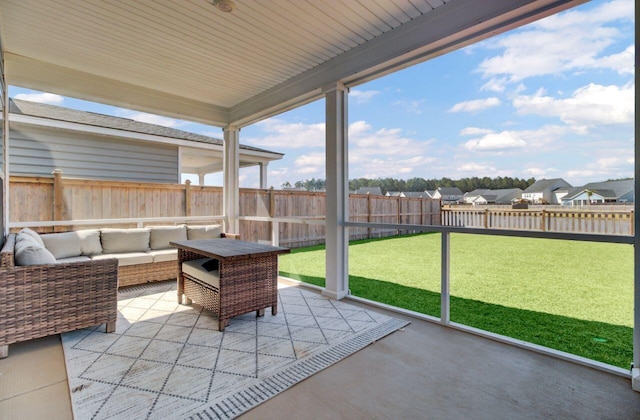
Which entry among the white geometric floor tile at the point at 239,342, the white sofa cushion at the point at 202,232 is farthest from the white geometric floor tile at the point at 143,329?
the white sofa cushion at the point at 202,232

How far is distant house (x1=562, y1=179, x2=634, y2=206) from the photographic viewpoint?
2170 mm

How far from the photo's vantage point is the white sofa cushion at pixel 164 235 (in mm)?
4668

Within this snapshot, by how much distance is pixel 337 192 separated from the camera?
3877mm

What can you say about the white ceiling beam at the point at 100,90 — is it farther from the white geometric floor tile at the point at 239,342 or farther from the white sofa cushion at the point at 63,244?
the white geometric floor tile at the point at 239,342

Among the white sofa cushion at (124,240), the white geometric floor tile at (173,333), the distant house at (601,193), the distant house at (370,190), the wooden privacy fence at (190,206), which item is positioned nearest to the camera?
the distant house at (601,193)

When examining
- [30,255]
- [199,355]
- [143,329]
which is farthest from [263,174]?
[199,355]

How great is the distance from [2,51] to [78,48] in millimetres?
811

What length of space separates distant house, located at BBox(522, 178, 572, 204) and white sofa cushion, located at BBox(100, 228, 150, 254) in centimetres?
469

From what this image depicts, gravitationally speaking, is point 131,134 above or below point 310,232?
Result: above

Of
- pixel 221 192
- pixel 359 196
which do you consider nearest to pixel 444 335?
pixel 359 196

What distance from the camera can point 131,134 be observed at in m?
5.47

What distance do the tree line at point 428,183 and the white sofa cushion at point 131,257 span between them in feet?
7.75

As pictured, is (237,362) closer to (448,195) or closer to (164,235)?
(448,195)

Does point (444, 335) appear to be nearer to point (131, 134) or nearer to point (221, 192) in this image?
point (221, 192)
